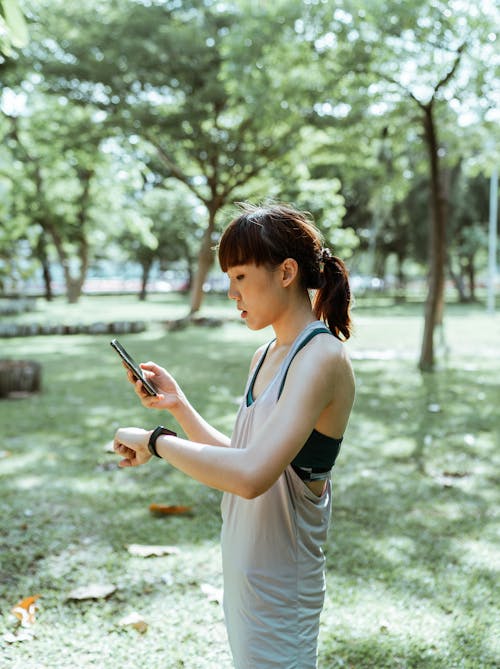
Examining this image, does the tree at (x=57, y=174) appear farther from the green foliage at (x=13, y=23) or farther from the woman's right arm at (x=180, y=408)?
the woman's right arm at (x=180, y=408)

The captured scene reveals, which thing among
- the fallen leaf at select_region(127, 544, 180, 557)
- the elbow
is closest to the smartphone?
the elbow

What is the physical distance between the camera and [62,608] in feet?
10.4

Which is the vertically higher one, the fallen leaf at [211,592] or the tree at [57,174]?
the tree at [57,174]

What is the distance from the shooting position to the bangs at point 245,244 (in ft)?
5.62

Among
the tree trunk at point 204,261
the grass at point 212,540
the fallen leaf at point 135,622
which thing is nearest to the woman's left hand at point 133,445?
the grass at point 212,540

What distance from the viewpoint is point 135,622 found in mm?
3014

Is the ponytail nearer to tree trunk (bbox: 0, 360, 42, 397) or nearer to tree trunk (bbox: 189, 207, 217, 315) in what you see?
tree trunk (bbox: 0, 360, 42, 397)

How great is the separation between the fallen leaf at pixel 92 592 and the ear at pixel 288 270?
220 cm

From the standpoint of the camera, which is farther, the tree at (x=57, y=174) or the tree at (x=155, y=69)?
the tree at (x=57, y=174)

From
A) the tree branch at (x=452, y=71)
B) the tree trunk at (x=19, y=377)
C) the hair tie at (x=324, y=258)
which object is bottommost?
the tree trunk at (x=19, y=377)

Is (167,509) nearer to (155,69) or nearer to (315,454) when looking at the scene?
(315,454)

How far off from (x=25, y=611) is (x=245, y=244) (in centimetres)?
223

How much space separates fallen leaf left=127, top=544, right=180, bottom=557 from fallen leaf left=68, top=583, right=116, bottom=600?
0.37 meters

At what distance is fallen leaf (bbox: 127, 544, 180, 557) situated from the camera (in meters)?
3.74
